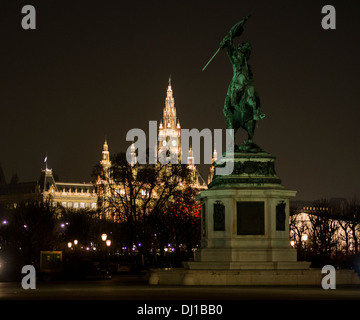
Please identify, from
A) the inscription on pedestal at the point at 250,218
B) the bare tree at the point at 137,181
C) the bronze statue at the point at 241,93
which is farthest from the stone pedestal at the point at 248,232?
the bare tree at the point at 137,181

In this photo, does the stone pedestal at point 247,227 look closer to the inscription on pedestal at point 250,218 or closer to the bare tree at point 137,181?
the inscription on pedestal at point 250,218

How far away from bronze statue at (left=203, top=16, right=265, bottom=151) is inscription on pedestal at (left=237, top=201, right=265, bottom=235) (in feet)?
11.8

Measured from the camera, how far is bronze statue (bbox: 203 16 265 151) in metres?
41.3

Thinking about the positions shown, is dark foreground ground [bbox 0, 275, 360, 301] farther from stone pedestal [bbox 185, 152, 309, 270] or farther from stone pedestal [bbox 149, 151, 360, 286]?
stone pedestal [bbox 185, 152, 309, 270]

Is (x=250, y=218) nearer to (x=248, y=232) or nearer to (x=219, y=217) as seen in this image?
(x=248, y=232)

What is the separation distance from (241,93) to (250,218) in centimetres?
645

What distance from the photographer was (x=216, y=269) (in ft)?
125

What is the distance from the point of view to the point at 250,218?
39.0 m

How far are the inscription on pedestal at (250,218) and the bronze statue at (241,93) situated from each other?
3587mm

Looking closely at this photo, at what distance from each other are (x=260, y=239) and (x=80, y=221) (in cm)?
8717

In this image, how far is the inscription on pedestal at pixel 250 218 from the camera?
128 ft

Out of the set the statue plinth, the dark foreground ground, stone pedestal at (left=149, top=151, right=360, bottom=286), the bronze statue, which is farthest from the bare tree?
the dark foreground ground

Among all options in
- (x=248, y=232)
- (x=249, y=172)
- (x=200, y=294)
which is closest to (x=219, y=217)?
(x=248, y=232)
